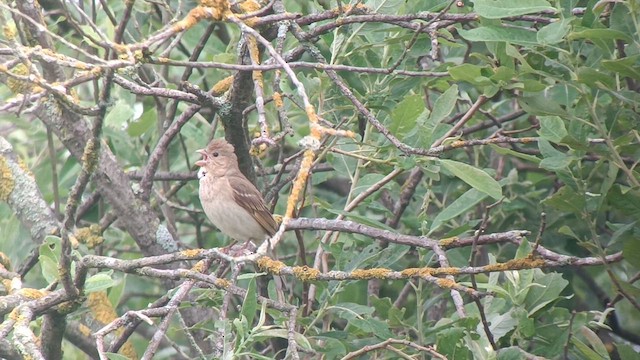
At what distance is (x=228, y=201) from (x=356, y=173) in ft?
3.60

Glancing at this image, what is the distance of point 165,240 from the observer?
513 cm

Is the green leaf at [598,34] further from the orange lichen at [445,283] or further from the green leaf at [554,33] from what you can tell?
the orange lichen at [445,283]

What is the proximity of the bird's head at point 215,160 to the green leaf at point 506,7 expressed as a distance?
1667mm

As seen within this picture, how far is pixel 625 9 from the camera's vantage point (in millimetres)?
3814

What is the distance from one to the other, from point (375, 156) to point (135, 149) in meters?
2.15

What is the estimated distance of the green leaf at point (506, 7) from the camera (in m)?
3.62

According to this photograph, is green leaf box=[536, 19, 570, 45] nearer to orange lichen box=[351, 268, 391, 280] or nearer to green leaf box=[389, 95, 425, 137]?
green leaf box=[389, 95, 425, 137]

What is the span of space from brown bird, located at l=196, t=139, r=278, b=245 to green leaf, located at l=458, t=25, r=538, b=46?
1742 millimetres

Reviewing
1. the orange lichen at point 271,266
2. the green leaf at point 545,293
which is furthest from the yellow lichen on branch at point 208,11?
the green leaf at point 545,293

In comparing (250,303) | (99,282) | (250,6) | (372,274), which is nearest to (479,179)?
(372,274)

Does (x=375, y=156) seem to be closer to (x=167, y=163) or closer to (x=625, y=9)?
(x=625, y=9)

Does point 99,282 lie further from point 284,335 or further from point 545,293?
point 545,293

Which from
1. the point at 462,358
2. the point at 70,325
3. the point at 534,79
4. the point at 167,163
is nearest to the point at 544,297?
the point at 462,358

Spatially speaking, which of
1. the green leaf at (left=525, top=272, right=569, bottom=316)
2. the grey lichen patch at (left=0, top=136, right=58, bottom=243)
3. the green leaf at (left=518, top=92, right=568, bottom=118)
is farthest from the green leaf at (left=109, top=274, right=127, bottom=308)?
the green leaf at (left=518, top=92, right=568, bottom=118)
